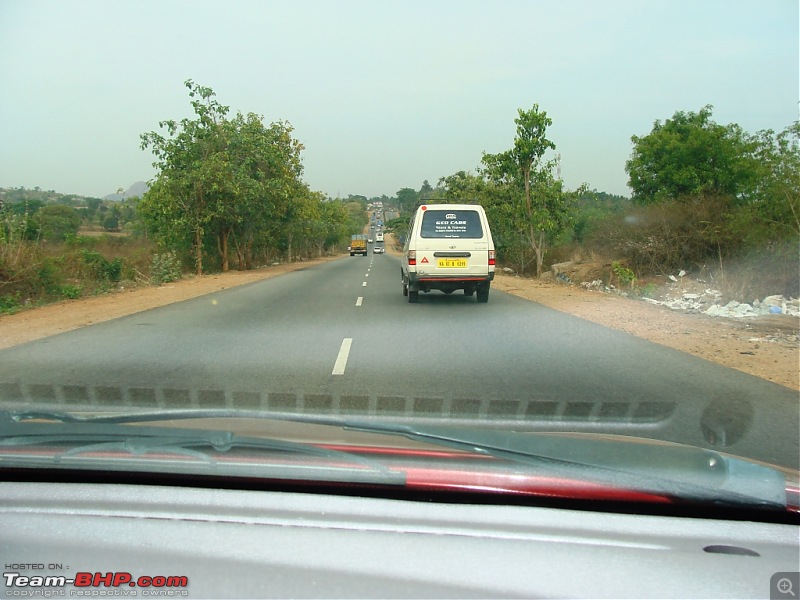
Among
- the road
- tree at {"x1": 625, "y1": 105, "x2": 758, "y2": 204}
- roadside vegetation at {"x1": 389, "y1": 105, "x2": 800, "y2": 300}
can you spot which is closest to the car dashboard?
the road

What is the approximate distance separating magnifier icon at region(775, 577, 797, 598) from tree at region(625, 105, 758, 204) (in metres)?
23.7

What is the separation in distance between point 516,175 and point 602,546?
27.4 meters

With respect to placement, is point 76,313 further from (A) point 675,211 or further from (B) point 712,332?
(A) point 675,211

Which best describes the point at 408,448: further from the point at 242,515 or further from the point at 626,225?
the point at 626,225

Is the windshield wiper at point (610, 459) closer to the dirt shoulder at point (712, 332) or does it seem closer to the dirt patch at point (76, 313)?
the dirt shoulder at point (712, 332)

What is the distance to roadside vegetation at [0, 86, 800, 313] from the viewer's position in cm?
1767

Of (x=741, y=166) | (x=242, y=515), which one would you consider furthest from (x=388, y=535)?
(x=741, y=166)

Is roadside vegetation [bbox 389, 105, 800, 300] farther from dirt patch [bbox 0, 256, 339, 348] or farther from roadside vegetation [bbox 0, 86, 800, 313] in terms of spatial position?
dirt patch [bbox 0, 256, 339, 348]

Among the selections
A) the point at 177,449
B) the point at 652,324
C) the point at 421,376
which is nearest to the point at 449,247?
the point at 652,324

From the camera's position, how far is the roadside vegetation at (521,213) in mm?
17672

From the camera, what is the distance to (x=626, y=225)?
2392 centimetres

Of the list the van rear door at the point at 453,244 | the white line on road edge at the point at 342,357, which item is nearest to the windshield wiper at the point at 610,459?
the white line on road edge at the point at 342,357

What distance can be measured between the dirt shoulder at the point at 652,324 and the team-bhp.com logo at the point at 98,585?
753 centimetres

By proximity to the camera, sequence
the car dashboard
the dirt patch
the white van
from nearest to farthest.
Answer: the car dashboard < the dirt patch < the white van
